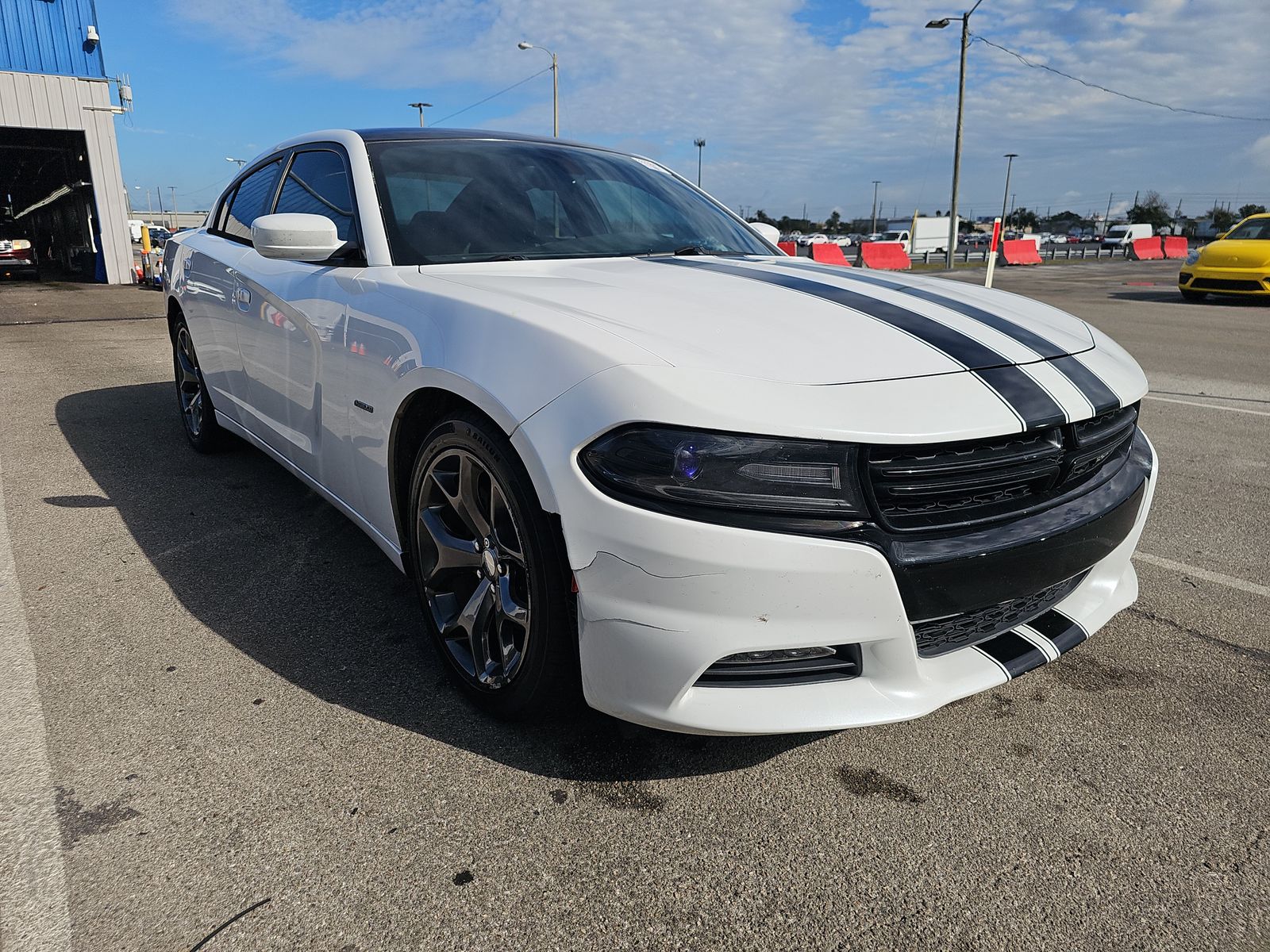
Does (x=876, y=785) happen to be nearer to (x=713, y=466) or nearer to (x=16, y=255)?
(x=713, y=466)

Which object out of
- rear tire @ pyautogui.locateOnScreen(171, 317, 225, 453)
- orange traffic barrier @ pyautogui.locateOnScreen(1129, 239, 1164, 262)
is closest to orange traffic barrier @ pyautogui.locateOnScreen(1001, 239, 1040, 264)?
orange traffic barrier @ pyautogui.locateOnScreen(1129, 239, 1164, 262)

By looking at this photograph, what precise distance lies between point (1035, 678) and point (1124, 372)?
86 cm

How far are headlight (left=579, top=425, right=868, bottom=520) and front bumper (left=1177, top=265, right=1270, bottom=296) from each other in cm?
1497

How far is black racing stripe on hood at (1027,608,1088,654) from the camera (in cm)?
213

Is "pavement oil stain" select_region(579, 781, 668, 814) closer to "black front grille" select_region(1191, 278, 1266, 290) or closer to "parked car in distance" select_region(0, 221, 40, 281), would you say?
"black front grille" select_region(1191, 278, 1266, 290)

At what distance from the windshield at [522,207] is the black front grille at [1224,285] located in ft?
44.0

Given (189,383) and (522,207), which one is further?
(189,383)

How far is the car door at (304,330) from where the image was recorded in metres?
2.78

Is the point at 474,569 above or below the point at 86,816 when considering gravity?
above

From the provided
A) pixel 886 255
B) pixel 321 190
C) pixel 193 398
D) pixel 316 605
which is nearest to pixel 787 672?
pixel 316 605

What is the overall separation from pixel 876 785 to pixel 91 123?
24902mm

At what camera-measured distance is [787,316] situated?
2100mm

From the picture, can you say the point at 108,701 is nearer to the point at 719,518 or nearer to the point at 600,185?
the point at 719,518

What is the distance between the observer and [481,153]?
313 cm
